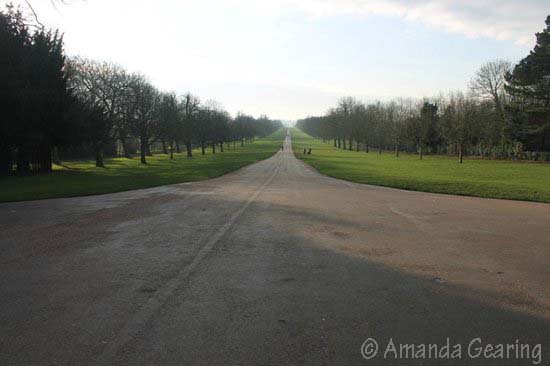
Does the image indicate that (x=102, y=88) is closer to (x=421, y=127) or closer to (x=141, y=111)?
(x=141, y=111)

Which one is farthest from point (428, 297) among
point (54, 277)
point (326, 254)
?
point (54, 277)

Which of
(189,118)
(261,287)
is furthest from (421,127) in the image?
(261,287)

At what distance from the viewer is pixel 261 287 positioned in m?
6.14

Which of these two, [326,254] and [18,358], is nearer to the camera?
[18,358]

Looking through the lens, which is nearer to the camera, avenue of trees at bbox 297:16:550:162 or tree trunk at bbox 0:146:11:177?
tree trunk at bbox 0:146:11:177

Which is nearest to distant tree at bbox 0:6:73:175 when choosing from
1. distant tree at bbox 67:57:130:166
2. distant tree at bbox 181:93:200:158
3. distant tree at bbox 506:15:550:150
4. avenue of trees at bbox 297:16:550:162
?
distant tree at bbox 67:57:130:166

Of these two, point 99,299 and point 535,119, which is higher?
point 535,119

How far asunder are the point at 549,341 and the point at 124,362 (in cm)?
434

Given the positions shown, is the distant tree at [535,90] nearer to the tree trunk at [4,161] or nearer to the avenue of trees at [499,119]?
the avenue of trees at [499,119]

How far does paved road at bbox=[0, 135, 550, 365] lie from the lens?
4.34 meters

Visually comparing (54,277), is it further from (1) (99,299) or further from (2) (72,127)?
(2) (72,127)

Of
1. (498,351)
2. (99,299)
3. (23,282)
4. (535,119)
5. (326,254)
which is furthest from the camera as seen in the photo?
(535,119)

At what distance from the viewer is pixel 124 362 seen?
3967 mm

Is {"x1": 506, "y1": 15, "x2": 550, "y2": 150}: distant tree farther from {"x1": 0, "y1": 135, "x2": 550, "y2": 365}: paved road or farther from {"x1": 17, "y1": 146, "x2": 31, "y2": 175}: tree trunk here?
{"x1": 17, "y1": 146, "x2": 31, "y2": 175}: tree trunk
